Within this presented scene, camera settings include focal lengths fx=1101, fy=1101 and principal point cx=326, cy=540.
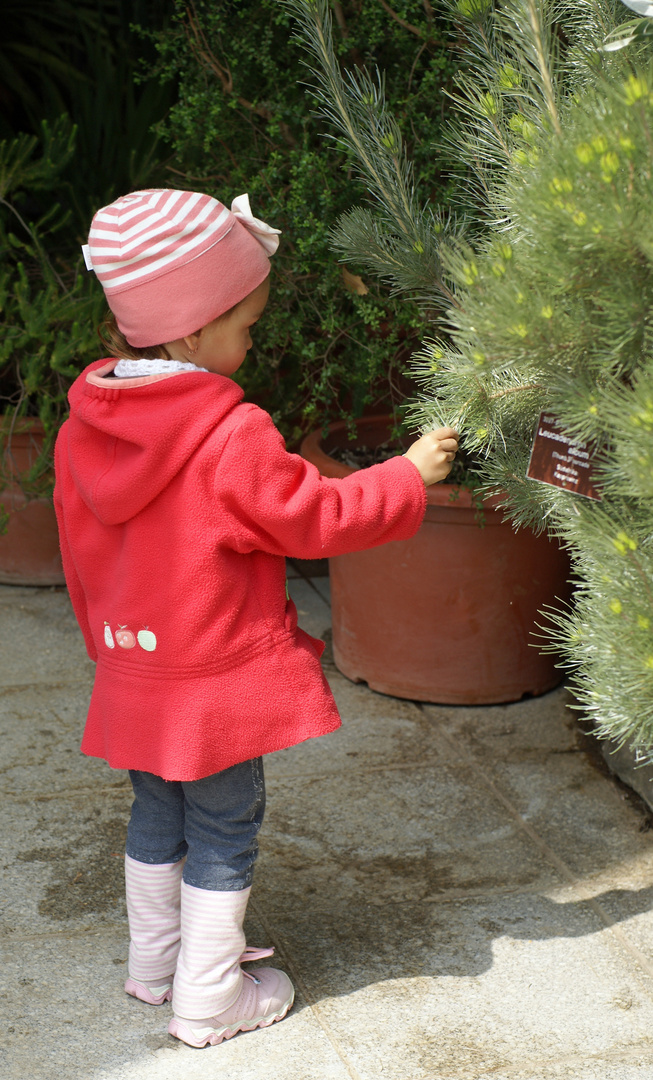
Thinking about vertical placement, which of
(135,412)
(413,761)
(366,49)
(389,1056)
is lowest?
(413,761)

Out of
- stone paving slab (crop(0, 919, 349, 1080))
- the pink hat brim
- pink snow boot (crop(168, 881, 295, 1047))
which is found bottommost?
stone paving slab (crop(0, 919, 349, 1080))

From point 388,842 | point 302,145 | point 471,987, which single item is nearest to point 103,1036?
point 471,987

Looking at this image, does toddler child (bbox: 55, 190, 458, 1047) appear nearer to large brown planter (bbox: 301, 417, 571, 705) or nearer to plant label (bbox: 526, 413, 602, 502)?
plant label (bbox: 526, 413, 602, 502)

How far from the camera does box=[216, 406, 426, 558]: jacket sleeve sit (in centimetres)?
166

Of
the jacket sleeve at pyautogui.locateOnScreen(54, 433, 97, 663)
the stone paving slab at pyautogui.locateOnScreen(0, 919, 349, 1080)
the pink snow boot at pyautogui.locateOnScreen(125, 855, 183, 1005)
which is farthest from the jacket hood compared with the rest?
the stone paving slab at pyautogui.locateOnScreen(0, 919, 349, 1080)

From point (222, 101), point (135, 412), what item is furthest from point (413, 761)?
point (222, 101)

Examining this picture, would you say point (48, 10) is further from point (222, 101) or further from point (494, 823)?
point (494, 823)

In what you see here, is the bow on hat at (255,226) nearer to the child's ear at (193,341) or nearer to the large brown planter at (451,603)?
the child's ear at (193,341)

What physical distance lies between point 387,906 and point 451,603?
906 mm

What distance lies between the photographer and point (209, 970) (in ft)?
6.08

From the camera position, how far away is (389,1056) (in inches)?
72.3

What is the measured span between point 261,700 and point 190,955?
46 cm

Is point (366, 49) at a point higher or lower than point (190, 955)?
higher

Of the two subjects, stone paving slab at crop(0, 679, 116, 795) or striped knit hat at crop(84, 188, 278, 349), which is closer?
striped knit hat at crop(84, 188, 278, 349)
